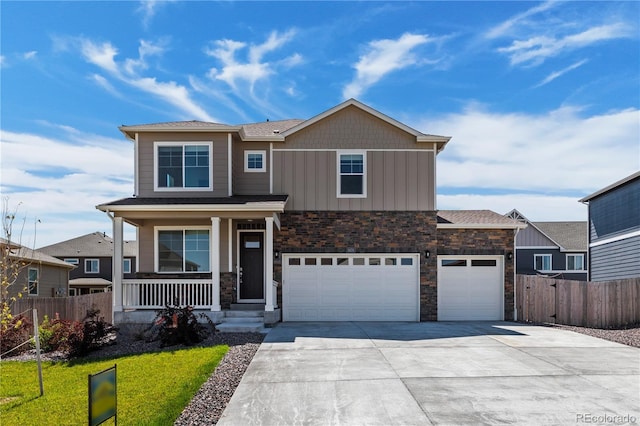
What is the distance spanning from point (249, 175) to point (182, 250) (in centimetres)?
304

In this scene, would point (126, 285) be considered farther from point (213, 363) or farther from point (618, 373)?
point (618, 373)

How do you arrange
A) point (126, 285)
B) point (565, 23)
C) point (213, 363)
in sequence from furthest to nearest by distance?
point (126, 285)
point (565, 23)
point (213, 363)

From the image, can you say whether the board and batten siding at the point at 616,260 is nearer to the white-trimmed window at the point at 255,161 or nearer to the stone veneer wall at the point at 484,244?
the stone veneer wall at the point at 484,244

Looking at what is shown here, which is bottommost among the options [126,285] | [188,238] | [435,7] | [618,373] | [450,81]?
[618,373]

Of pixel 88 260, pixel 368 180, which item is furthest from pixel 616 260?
pixel 88 260

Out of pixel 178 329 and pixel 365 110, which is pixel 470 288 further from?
pixel 178 329

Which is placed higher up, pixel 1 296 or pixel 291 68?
pixel 291 68

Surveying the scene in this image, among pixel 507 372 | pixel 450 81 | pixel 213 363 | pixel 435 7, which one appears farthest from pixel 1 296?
pixel 450 81

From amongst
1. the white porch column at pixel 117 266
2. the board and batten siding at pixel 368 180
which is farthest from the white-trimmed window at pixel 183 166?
the board and batten siding at pixel 368 180

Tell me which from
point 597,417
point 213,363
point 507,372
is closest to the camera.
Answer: point 597,417

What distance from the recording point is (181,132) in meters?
14.3

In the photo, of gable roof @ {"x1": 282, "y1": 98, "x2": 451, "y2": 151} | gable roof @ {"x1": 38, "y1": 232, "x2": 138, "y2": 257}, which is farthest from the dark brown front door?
gable roof @ {"x1": 38, "y1": 232, "x2": 138, "y2": 257}

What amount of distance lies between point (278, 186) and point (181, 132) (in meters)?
3.26
